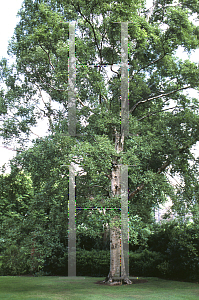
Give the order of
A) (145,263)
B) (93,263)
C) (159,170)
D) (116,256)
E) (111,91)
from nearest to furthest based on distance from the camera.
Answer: (116,256), (159,170), (111,91), (145,263), (93,263)

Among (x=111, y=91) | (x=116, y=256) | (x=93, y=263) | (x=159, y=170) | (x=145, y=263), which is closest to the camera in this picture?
(x=116, y=256)

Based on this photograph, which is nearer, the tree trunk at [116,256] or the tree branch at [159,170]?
the tree trunk at [116,256]

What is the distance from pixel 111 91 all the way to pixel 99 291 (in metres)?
6.94

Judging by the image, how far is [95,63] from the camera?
11156 mm

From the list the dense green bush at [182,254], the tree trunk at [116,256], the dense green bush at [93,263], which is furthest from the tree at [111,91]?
the dense green bush at [93,263]

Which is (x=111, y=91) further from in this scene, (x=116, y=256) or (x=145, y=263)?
(x=145, y=263)

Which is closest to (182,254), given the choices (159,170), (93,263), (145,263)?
(145,263)

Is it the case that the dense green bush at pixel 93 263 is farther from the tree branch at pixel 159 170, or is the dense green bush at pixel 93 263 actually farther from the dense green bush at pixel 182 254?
the tree branch at pixel 159 170

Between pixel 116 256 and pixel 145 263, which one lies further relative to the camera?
pixel 145 263

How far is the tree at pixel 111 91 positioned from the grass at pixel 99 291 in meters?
0.94

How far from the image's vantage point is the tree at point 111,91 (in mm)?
9633

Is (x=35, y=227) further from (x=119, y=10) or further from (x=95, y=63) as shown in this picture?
(x=119, y=10)

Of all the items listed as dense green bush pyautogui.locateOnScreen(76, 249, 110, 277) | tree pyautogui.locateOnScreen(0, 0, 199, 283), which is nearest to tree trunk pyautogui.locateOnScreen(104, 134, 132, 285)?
tree pyautogui.locateOnScreen(0, 0, 199, 283)

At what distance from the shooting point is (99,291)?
921 cm
